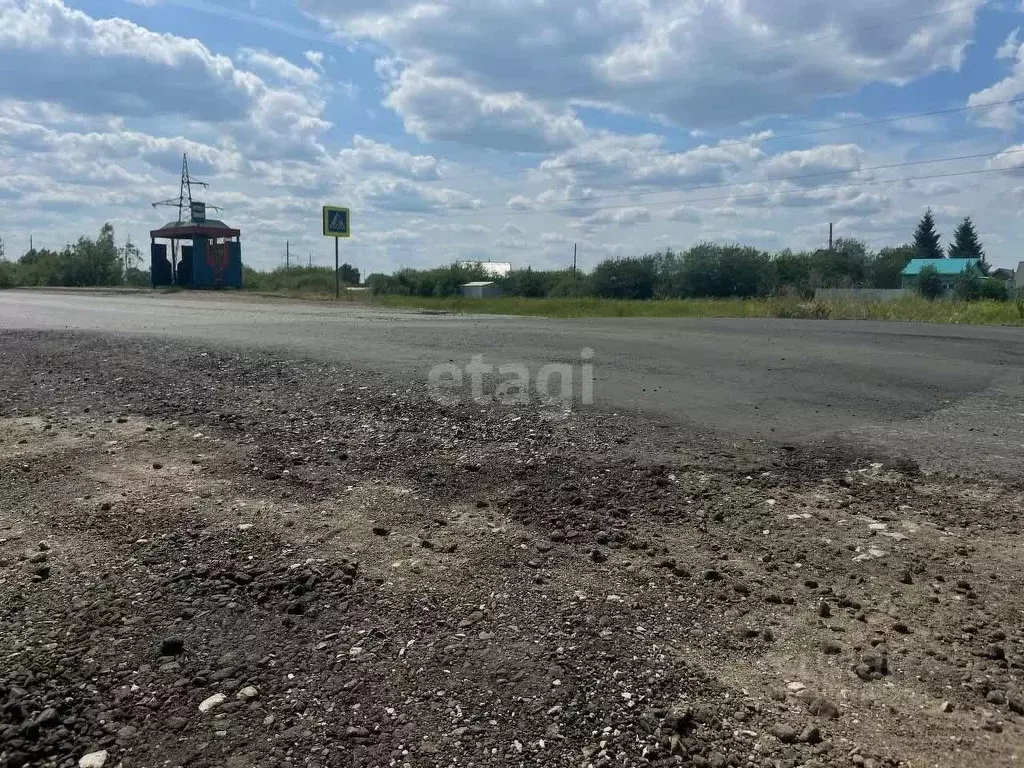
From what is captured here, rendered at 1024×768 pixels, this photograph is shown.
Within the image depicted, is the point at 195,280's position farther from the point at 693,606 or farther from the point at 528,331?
the point at 693,606

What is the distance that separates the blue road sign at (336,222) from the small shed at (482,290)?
69.1 ft

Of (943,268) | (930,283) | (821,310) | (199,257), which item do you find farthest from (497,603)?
(943,268)

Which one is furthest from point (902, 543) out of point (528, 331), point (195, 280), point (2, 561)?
point (195, 280)

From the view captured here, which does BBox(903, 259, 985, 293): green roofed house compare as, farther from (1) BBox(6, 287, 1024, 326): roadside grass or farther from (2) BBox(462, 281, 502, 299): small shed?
(1) BBox(6, 287, 1024, 326): roadside grass

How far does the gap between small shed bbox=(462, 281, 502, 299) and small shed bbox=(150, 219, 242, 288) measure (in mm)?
17516

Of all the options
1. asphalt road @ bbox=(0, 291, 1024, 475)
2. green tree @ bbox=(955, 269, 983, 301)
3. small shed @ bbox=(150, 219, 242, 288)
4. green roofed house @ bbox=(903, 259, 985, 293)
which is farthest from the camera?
green roofed house @ bbox=(903, 259, 985, 293)

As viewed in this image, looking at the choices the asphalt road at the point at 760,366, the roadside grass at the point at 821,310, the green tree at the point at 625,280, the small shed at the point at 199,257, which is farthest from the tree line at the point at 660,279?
the asphalt road at the point at 760,366

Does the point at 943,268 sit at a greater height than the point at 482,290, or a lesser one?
greater

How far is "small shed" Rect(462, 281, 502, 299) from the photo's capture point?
5700 cm

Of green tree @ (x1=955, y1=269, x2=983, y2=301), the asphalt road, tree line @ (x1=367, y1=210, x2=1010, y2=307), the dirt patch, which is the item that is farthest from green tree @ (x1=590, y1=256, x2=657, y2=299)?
the dirt patch

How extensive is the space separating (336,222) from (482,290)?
77.7ft

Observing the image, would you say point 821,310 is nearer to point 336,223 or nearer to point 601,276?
point 336,223

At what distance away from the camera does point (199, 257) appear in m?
42.4

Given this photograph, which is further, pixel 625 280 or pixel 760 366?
pixel 625 280
